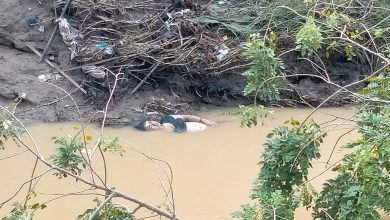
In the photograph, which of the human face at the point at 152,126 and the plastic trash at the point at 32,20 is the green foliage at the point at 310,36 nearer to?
the human face at the point at 152,126

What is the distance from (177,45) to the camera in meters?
7.39

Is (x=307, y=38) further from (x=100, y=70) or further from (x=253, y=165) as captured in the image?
(x=100, y=70)

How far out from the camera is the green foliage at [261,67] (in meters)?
3.15

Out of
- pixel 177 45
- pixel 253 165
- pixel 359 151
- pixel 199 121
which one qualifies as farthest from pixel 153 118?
pixel 359 151

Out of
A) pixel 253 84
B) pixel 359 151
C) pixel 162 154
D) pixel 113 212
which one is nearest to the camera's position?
pixel 359 151

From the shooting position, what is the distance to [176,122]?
649cm

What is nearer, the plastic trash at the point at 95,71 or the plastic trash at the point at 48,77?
the plastic trash at the point at 95,71

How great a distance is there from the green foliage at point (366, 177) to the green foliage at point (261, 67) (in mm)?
460

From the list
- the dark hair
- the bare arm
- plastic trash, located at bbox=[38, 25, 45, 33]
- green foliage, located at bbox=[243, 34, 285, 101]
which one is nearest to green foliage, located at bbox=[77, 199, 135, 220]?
green foliage, located at bbox=[243, 34, 285, 101]

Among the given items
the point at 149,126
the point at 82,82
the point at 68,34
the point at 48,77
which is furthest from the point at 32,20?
the point at 149,126

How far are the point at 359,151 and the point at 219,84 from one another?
186 inches

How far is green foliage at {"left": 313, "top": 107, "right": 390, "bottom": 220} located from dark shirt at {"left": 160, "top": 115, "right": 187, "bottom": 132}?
333cm

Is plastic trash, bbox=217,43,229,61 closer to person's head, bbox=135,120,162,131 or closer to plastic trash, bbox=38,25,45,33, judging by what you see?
person's head, bbox=135,120,162,131

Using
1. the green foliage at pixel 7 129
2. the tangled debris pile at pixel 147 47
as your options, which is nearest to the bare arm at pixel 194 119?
the tangled debris pile at pixel 147 47
